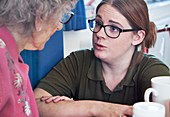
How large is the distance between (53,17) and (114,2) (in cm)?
59

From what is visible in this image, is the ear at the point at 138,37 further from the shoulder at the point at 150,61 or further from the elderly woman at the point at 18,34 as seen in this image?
the elderly woman at the point at 18,34

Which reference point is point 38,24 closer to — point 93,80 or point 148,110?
point 148,110

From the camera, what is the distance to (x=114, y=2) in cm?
157

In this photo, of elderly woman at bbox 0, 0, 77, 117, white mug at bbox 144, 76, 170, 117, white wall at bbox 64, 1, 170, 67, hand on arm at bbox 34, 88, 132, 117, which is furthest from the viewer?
white wall at bbox 64, 1, 170, 67

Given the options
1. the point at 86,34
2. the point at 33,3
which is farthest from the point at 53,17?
the point at 86,34

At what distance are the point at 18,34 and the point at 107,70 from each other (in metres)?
0.71

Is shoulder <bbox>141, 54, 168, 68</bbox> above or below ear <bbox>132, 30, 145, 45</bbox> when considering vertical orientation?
below

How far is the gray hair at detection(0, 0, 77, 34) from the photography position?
95 centimetres

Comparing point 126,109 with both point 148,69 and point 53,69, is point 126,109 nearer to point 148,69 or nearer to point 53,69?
point 148,69

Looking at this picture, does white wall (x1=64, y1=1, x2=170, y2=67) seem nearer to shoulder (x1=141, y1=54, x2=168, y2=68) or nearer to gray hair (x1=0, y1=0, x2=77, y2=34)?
shoulder (x1=141, y1=54, x2=168, y2=68)

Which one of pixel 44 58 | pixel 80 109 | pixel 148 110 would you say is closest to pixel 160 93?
pixel 148 110

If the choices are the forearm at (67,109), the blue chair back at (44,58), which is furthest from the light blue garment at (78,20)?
the forearm at (67,109)

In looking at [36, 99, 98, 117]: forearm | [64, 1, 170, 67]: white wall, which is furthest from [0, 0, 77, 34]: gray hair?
[64, 1, 170, 67]: white wall

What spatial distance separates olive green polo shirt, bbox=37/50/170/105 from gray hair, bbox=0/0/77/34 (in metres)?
0.63
